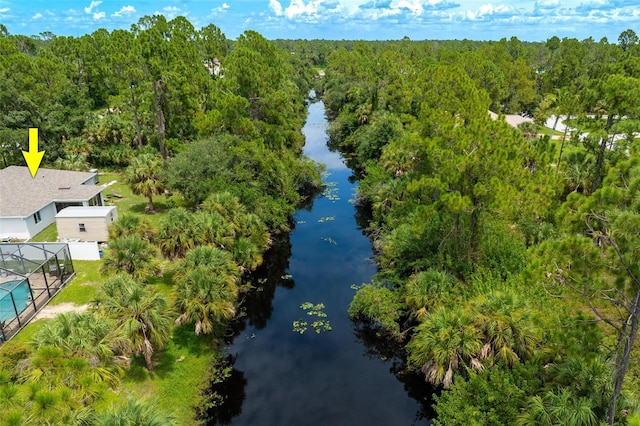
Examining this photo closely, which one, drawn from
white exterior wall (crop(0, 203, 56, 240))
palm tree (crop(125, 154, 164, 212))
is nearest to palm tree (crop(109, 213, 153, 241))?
palm tree (crop(125, 154, 164, 212))

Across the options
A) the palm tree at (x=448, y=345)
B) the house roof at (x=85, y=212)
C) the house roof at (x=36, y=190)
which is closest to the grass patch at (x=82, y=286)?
the house roof at (x=85, y=212)

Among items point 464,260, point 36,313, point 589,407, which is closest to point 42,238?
point 36,313

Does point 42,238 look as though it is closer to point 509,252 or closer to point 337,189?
point 337,189

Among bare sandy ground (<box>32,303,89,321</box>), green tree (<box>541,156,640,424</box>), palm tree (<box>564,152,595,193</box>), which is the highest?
green tree (<box>541,156,640,424</box>)

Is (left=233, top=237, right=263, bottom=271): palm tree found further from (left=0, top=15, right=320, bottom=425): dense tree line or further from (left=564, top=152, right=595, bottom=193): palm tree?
(left=564, top=152, right=595, bottom=193): palm tree

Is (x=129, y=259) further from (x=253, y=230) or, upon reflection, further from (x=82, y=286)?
(x=253, y=230)

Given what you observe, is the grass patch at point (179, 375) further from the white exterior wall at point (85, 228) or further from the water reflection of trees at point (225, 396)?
the white exterior wall at point (85, 228)

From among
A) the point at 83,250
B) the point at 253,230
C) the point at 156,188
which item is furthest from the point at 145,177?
the point at 253,230
